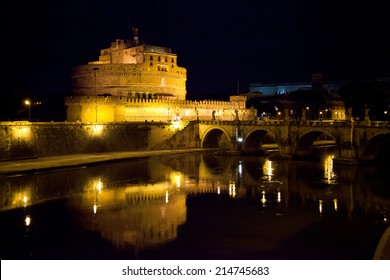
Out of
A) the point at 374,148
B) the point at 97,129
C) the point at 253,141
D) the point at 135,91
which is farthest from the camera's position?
the point at 135,91

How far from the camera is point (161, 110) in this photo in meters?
56.6

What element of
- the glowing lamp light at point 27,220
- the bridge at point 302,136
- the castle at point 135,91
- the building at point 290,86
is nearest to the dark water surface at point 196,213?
the glowing lamp light at point 27,220

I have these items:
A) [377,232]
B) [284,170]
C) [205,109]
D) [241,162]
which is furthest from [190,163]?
[377,232]

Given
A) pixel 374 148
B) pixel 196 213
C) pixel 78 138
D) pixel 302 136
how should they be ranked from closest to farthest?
pixel 196 213, pixel 374 148, pixel 302 136, pixel 78 138

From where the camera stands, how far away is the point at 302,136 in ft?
140

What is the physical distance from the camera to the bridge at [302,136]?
120 feet

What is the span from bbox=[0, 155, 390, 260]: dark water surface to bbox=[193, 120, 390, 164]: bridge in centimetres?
217

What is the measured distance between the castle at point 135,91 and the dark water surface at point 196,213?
1565cm

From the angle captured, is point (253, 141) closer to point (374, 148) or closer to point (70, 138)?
point (374, 148)

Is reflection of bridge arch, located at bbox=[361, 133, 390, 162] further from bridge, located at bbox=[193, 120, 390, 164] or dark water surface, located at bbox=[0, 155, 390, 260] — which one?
dark water surface, located at bbox=[0, 155, 390, 260]

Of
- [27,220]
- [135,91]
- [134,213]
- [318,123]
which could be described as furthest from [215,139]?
[27,220]

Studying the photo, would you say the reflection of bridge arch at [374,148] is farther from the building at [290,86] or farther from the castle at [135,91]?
the building at [290,86]

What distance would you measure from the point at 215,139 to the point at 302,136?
12995 mm

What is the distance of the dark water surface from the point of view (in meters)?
17.2
